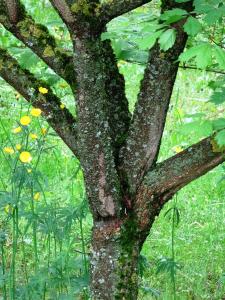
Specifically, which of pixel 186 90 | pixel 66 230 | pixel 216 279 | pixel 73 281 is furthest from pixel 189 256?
pixel 186 90

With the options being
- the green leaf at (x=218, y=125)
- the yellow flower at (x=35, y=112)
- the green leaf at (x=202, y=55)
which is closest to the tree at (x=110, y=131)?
the yellow flower at (x=35, y=112)

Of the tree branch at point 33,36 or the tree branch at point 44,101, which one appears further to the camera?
the tree branch at point 44,101

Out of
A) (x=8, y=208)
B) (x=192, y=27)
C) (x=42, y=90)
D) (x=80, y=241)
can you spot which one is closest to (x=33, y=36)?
(x=42, y=90)

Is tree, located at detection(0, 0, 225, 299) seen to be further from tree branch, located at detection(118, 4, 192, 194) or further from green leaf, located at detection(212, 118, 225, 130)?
green leaf, located at detection(212, 118, 225, 130)

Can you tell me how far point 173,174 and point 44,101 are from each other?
67 centimetres

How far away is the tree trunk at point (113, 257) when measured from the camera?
2.58 metres

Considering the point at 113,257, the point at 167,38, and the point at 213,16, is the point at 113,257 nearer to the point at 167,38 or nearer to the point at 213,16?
the point at 167,38

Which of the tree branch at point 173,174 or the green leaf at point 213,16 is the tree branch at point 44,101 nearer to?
the tree branch at point 173,174

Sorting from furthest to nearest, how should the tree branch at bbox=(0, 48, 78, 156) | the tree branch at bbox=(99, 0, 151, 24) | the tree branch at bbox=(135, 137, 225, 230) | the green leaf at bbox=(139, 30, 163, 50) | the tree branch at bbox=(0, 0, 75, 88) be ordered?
the tree branch at bbox=(0, 48, 78, 156), the tree branch at bbox=(0, 0, 75, 88), the tree branch at bbox=(135, 137, 225, 230), the tree branch at bbox=(99, 0, 151, 24), the green leaf at bbox=(139, 30, 163, 50)

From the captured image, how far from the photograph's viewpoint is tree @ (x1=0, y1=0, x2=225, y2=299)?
93.7 inches

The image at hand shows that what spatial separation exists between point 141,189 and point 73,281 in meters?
0.59

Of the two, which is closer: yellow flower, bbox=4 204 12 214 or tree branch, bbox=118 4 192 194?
tree branch, bbox=118 4 192 194

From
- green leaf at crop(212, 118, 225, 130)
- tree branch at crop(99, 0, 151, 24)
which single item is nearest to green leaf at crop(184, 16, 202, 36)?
green leaf at crop(212, 118, 225, 130)

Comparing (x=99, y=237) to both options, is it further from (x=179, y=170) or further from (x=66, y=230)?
(x=179, y=170)
